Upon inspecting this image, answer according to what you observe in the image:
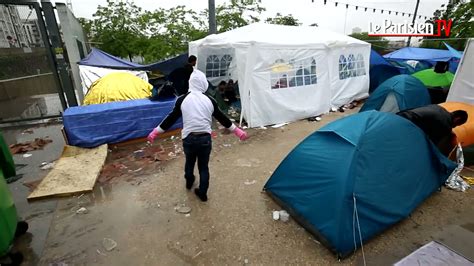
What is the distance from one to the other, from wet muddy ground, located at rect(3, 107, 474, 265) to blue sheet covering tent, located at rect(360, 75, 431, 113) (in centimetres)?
261

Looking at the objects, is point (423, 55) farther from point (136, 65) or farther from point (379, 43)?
point (379, 43)

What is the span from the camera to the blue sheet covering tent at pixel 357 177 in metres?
2.64

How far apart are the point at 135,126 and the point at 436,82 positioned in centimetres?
789

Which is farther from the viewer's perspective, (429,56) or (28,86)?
(429,56)

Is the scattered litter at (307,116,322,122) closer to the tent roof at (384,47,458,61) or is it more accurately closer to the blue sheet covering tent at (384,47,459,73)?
the blue sheet covering tent at (384,47,459,73)

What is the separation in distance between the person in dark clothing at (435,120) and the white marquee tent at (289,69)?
3.38 metres

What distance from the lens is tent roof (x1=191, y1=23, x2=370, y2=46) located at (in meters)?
6.39

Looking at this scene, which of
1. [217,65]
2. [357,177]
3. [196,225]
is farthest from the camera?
[217,65]

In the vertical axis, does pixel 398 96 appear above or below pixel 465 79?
below

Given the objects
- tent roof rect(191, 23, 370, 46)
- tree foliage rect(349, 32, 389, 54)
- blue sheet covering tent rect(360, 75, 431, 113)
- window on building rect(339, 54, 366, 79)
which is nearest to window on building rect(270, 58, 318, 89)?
tent roof rect(191, 23, 370, 46)

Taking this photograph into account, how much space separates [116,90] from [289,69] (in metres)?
4.53

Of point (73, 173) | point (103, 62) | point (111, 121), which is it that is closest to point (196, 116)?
point (73, 173)

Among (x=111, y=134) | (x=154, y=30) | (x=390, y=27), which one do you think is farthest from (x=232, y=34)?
(x=390, y=27)

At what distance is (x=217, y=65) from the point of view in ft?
31.3
